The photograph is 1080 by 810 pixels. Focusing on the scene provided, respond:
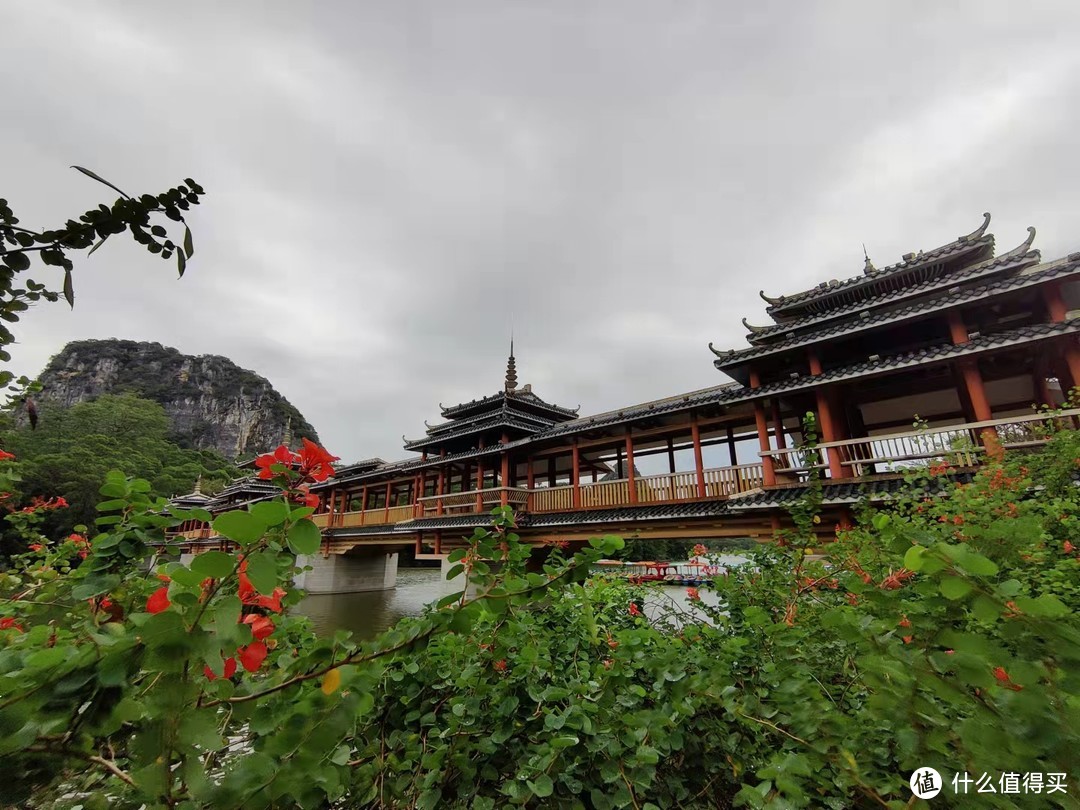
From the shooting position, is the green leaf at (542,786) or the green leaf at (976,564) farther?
the green leaf at (542,786)

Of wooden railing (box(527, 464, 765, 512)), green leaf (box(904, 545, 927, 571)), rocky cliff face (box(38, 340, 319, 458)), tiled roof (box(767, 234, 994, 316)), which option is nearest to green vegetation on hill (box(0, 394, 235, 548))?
rocky cliff face (box(38, 340, 319, 458))

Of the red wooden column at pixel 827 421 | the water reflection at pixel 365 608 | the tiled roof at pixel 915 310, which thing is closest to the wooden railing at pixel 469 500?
the water reflection at pixel 365 608

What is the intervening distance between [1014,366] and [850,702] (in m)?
10.9

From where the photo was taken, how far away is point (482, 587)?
47.2 inches

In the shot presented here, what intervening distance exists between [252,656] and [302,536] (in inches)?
16.3

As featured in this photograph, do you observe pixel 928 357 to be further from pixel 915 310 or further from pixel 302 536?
pixel 302 536

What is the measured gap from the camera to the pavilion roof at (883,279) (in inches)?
340

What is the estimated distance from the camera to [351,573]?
23297mm

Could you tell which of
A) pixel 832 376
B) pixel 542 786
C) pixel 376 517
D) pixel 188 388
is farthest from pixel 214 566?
pixel 188 388

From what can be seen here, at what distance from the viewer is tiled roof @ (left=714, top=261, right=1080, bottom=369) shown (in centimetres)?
692

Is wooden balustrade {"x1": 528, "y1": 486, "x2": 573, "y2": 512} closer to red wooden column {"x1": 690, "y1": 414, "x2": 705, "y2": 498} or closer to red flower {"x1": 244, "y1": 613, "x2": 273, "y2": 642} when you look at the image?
red wooden column {"x1": 690, "y1": 414, "x2": 705, "y2": 498}

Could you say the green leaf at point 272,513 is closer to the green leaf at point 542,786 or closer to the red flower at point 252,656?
the red flower at point 252,656

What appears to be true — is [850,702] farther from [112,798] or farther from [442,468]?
[442,468]

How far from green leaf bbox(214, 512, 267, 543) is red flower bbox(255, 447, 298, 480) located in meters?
0.52
